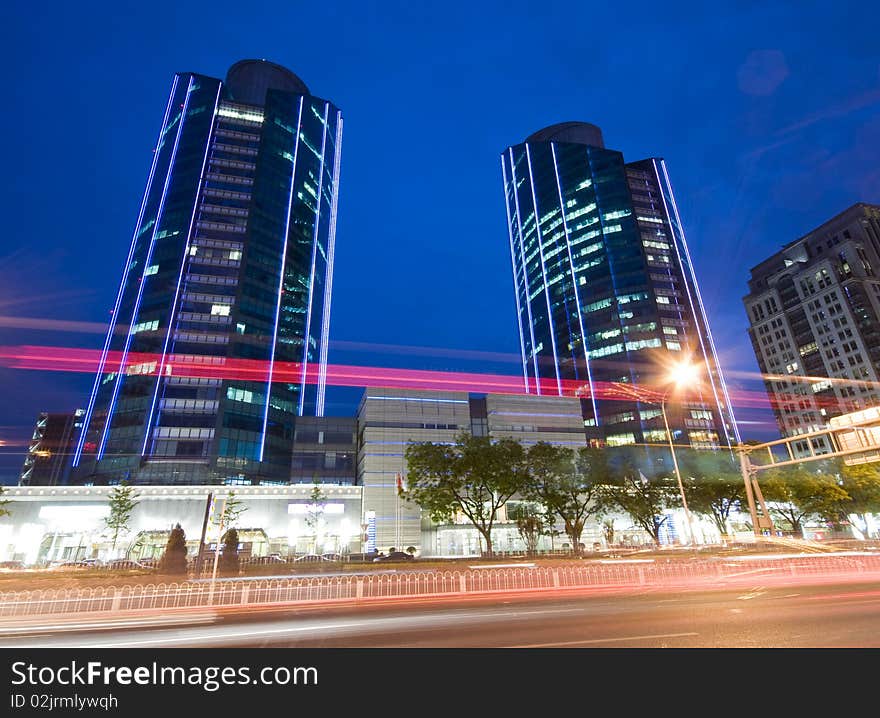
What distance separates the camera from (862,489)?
192 ft

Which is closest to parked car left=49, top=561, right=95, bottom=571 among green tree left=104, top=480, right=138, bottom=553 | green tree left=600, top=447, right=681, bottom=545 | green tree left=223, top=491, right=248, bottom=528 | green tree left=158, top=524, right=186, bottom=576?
A: green tree left=104, top=480, right=138, bottom=553

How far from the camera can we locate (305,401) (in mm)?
98000

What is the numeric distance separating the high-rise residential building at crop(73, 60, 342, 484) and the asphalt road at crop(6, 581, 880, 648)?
6875 cm

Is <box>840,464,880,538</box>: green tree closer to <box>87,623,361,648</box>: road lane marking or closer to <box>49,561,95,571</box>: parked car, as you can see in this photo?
<box>87,623,361,648</box>: road lane marking

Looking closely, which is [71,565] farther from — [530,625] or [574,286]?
[574,286]

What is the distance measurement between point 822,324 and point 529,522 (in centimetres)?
11236

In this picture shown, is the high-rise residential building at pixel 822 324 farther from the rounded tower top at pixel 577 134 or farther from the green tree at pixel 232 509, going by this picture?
the green tree at pixel 232 509

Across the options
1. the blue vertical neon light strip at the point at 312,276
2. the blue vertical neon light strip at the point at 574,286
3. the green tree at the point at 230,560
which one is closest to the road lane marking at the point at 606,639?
the green tree at the point at 230,560

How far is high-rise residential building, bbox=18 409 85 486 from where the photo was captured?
137875 millimetres

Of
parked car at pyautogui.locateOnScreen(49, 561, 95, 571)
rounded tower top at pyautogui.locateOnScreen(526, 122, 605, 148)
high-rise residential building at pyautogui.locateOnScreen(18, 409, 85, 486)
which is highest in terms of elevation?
rounded tower top at pyautogui.locateOnScreen(526, 122, 605, 148)

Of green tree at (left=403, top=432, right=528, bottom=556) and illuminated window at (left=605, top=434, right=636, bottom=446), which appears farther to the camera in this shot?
illuminated window at (left=605, top=434, right=636, bottom=446)

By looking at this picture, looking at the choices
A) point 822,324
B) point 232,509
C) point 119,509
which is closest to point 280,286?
point 232,509

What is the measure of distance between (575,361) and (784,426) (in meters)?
58.4
